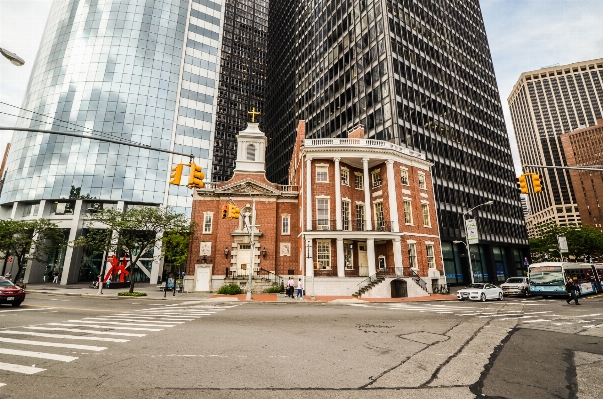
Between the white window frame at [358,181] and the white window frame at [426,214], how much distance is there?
23.9ft

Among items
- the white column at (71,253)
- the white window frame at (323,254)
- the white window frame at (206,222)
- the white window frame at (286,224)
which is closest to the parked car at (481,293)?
the white window frame at (323,254)

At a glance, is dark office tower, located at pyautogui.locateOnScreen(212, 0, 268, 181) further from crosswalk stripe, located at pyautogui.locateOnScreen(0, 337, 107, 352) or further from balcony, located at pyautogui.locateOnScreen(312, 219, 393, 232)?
crosswalk stripe, located at pyautogui.locateOnScreen(0, 337, 107, 352)

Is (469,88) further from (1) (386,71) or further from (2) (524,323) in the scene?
(2) (524,323)

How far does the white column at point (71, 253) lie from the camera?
4597cm

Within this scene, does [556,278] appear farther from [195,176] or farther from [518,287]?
[195,176]

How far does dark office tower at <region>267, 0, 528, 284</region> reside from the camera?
44.6 metres

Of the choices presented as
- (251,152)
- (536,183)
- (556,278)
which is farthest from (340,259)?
(556,278)

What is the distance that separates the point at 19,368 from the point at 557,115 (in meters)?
254

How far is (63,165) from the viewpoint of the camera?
162 ft

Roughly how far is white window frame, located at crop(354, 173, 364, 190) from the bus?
57.7 ft

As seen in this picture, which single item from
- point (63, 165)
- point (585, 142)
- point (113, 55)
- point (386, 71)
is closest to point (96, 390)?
point (386, 71)

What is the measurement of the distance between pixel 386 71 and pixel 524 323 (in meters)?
40.6

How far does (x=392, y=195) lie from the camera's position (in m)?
30.3

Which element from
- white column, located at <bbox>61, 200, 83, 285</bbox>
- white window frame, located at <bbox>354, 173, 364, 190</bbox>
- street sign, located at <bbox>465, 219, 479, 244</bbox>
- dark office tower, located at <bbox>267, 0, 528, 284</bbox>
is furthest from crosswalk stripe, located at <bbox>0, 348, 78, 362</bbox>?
white column, located at <bbox>61, 200, 83, 285</bbox>
